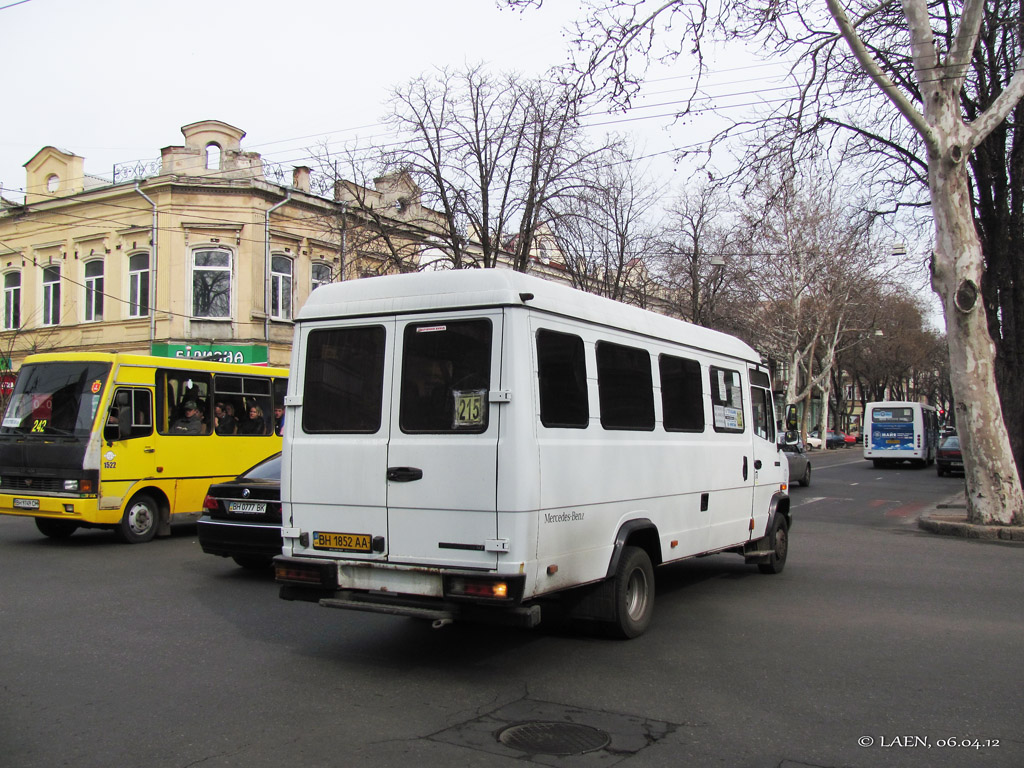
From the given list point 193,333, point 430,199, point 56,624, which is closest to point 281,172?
point 193,333

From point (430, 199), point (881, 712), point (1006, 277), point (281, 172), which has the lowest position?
point (881, 712)

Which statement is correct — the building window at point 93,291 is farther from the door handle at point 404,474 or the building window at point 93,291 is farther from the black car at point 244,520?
A: the door handle at point 404,474

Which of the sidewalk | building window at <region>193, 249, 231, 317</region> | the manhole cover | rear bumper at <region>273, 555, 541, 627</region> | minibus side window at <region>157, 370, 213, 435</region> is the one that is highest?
building window at <region>193, 249, 231, 317</region>

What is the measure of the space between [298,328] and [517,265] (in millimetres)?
17841

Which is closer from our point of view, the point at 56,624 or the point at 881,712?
the point at 881,712

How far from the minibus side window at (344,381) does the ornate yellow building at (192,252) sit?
69.9ft

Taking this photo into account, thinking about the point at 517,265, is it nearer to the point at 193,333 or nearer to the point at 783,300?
the point at 193,333

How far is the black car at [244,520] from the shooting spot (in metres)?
9.91

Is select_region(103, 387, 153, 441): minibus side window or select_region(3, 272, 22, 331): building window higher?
select_region(3, 272, 22, 331): building window

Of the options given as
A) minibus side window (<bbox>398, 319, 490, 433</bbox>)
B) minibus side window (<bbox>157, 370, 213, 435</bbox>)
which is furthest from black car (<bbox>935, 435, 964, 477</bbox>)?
minibus side window (<bbox>398, 319, 490, 433</bbox>)

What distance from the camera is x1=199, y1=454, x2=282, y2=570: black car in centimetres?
991

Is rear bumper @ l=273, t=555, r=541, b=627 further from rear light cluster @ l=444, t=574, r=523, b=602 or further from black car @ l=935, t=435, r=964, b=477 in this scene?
black car @ l=935, t=435, r=964, b=477

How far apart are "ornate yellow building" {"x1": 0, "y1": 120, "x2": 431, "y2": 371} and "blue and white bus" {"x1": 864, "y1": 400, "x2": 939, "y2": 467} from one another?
23.8 metres

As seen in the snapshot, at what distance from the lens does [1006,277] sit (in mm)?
20500
